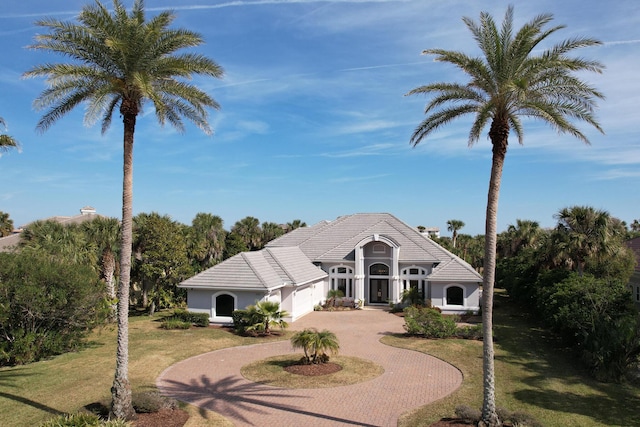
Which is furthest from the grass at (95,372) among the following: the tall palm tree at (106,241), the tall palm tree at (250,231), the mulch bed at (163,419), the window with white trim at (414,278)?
the tall palm tree at (250,231)

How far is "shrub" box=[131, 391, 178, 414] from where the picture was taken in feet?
45.2

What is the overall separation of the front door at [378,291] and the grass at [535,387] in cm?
1288

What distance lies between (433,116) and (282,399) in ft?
34.5

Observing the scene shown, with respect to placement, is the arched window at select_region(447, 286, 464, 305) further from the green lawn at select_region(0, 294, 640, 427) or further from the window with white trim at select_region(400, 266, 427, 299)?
the green lawn at select_region(0, 294, 640, 427)

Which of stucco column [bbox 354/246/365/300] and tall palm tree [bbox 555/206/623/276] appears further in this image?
stucco column [bbox 354/246/365/300]

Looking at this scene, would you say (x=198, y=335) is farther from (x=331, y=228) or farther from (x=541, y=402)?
(x=331, y=228)

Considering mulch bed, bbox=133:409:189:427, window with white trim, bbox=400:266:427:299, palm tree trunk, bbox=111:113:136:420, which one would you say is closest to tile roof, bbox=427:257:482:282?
window with white trim, bbox=400:266:427:299

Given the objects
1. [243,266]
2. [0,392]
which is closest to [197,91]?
[0,392]

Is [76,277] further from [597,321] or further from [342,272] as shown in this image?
[597,321]

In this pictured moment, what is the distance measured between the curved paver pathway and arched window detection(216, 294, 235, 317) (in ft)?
19.9

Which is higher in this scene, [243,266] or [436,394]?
[243,266]

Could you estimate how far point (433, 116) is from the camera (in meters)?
14.7

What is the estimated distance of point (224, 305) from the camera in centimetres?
2986

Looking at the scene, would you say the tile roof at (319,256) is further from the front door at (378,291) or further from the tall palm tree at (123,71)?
the tall palm tree at (123,71)
